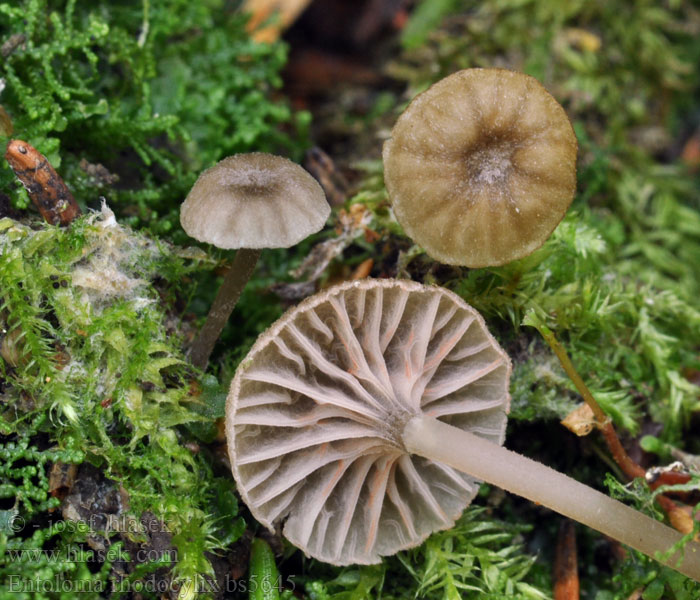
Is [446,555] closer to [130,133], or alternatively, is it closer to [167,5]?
[130,133]

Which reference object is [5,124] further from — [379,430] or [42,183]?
[379,430]

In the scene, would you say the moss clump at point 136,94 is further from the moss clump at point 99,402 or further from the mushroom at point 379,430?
the mushroom at point 379,430

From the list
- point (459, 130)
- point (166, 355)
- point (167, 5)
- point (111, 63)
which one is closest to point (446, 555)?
point (166, 355)

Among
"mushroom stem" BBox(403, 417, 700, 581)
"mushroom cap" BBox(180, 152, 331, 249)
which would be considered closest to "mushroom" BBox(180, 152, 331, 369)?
"mushroom cap" BBox(180, 152, 331, 249)

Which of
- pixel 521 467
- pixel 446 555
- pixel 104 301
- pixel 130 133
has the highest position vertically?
pixel 130 133

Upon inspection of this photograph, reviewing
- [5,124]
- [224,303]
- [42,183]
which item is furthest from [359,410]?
[5,124]

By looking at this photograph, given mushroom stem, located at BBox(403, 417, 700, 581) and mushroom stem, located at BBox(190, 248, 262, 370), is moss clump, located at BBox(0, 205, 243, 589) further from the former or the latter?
mushroom stem, located at BBox(403, 417, 700, 581)

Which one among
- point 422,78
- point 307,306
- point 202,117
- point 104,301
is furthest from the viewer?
point 422,78
